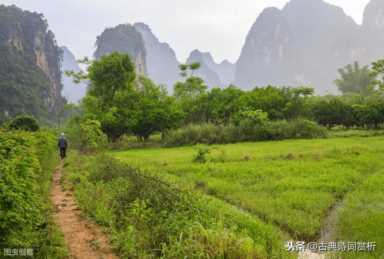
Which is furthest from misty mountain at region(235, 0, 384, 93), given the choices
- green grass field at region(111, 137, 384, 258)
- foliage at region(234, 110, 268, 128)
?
green grass field at region(111, 137, 384, 258)

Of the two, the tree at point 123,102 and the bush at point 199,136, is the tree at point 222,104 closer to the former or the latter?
the tree at point 123,102

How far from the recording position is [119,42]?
361ft

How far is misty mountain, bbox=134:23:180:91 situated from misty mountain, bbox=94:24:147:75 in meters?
75.8

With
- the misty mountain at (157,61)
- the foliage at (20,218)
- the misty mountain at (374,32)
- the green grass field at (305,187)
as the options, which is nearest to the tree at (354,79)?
the green grass field at (305,187)

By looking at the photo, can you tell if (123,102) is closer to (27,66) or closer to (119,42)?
(27,66)

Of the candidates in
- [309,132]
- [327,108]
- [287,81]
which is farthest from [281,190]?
[287,81]

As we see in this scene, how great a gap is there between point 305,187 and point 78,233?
680cm

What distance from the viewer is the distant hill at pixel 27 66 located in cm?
5527

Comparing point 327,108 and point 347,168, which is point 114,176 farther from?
point 327,108

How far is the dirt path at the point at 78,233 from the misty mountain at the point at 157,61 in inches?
7313

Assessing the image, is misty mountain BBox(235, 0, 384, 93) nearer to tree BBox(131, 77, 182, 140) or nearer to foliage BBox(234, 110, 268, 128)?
tree BBox(131, 77, 182, 140)

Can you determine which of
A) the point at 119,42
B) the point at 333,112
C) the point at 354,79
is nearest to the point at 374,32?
the point at 354,79

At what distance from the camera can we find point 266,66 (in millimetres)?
184125

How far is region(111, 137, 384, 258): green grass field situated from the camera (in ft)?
22.3
